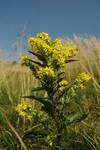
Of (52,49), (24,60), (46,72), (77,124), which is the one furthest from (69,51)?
(77,124)

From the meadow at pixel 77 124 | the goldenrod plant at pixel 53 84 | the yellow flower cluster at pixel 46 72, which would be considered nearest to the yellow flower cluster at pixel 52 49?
the goldenrod plant at pixel 53 84

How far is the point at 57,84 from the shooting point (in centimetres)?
308

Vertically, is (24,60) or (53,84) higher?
(24,60)

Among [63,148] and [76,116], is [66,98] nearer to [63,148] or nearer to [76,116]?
[76,116]

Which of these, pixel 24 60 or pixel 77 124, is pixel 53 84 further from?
pixel 77 124

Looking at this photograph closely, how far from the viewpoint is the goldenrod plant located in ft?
9.88

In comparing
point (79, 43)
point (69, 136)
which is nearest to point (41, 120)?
point (69, 136)

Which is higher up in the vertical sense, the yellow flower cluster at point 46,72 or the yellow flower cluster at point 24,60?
the yellow flower cluster at point 24,60

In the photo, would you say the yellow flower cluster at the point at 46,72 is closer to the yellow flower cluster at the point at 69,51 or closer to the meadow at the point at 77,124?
the yellow flower cluster at the point at 69,51

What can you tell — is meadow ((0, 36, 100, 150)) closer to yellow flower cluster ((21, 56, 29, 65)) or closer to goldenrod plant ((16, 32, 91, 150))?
goldenrod plant ((16, 32, 91, 150))

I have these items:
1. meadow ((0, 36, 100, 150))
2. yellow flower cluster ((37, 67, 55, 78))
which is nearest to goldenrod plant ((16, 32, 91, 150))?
yellow flower cluster ((37, 67, 55, 78))

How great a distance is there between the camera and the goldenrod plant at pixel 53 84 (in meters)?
3.01

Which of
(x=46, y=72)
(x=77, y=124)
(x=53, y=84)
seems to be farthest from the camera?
(x=77, y=124)

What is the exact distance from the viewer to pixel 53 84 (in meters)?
3.07
